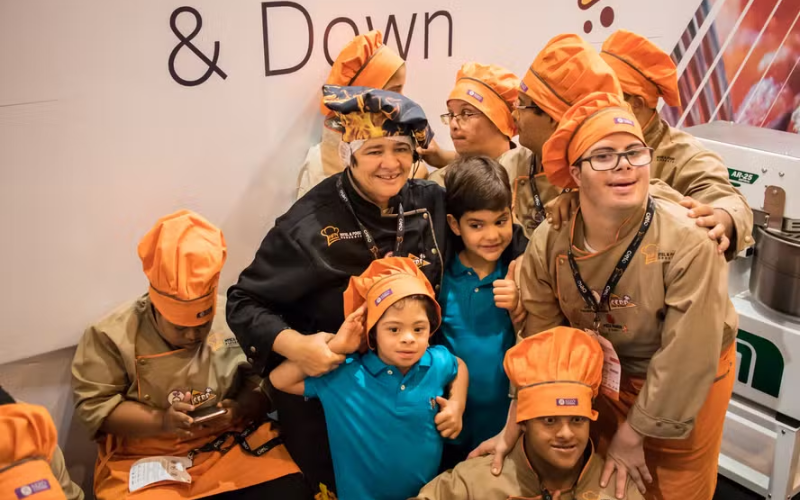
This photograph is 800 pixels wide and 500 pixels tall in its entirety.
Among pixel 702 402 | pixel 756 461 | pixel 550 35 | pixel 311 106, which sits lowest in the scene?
pixel 756 461

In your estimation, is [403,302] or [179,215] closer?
[403,302]

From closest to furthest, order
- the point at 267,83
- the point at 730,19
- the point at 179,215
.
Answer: the point at 179,215
the point at 267,83
the point at 730,19

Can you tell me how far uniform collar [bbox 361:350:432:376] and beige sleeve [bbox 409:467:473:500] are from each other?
0.32 meters

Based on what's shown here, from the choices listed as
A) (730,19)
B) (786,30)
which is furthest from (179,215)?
(786,30)

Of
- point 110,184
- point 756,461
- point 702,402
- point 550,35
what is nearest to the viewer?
point 702,402

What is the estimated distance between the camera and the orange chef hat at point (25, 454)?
1.53 meters

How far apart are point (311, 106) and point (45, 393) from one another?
1443 mm

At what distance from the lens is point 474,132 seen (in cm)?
284

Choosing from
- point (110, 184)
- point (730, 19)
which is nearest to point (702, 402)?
point (110, 184)

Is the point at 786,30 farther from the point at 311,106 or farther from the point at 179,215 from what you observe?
the point at 179,215

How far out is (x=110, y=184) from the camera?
2.60 m

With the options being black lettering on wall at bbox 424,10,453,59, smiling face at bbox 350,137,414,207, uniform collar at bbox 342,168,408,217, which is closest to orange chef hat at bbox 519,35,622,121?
smiling face at bbox 350,137,414,207

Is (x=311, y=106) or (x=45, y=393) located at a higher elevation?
(x=311, y=106)

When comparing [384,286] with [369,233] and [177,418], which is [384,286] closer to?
[369,233]
